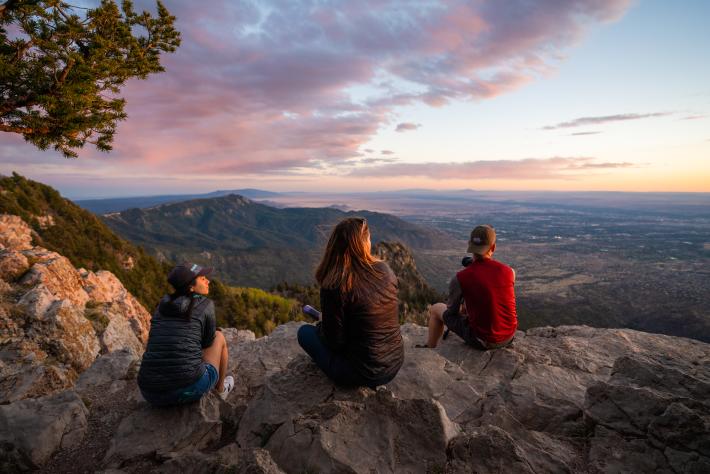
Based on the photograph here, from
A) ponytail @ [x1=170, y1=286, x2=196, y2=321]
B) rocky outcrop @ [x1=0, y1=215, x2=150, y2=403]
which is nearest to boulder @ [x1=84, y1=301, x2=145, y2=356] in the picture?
rocky outcrop @ [x1=0, y1=215, x2=150, y2=403]

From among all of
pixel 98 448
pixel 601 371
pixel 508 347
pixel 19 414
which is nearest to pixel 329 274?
pixel 98 448

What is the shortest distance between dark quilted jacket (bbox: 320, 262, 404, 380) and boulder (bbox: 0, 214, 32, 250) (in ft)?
78.5

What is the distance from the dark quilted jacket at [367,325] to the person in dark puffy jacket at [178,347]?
2.11m

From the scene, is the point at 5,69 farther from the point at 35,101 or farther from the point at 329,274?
the point at 329,274

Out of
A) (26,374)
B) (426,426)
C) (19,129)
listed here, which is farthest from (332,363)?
(19,129)

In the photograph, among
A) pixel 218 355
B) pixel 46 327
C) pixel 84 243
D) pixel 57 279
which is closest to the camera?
pixel 218 355

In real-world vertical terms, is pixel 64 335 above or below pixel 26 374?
below

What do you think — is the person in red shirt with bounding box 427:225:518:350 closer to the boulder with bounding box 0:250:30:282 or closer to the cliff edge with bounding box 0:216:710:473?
the cliff edge with bounding box 0:216:710:473

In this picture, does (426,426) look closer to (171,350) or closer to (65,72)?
(171,350)

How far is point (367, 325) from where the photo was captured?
4883mm

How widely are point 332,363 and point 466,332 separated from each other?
4241 mm

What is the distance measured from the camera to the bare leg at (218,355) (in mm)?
6145

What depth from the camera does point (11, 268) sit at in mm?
14758

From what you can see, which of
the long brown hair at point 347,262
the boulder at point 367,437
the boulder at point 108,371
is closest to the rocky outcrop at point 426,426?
the boulder at point 367,437
